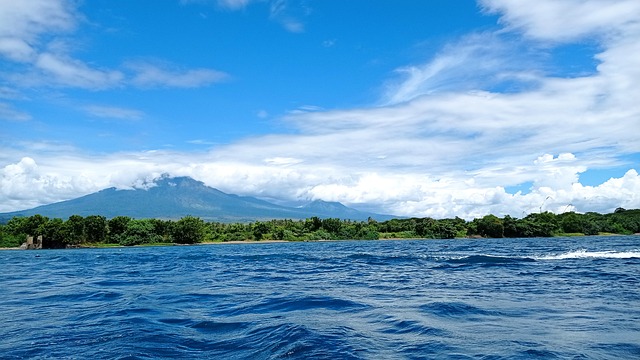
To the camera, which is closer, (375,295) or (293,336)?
(293,336)

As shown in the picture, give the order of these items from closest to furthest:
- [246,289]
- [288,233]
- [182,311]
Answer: [182,311]
[246,289]
[288,233]

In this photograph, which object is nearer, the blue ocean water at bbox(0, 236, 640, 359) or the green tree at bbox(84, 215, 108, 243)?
the blue ocean water at bbox(0, 236, 640, 359)

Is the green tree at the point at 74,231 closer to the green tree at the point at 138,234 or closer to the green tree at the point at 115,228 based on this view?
the green tree at the point at 115,228

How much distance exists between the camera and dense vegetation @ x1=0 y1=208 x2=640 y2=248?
127 m

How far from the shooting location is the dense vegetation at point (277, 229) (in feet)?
418

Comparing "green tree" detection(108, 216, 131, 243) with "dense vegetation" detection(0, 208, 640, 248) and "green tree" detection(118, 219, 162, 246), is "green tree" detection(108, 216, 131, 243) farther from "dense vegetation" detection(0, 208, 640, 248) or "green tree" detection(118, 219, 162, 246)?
"green tree" detection(118, 219, 162, 246)

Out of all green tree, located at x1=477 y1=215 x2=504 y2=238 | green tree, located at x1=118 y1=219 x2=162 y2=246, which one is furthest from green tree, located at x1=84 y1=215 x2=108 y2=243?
green tree, located at x1=477 y1=215 x2=504 y2=238

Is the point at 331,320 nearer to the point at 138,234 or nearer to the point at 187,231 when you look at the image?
the point at 187,231

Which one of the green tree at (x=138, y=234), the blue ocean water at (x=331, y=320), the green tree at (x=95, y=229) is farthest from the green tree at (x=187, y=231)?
the blue ocean water at (x=331, y=320)

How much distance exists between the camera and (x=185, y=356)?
10766 millimetres

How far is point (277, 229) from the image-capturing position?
532ft

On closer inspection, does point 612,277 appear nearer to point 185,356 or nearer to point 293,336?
→ point 293,336

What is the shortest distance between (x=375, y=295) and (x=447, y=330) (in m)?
7.76

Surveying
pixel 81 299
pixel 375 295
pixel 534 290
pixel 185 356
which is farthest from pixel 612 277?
pixel 81 299
